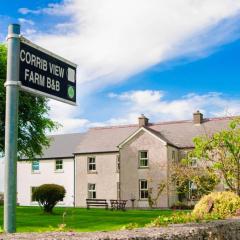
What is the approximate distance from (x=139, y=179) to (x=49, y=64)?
45820 millimetres

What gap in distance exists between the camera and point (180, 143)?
5153cm

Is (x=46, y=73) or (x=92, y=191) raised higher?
(x=46, y=73)

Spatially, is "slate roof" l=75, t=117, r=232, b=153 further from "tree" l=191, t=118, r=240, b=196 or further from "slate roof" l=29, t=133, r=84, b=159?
"tree" l=191, t=118, r=240, b=196

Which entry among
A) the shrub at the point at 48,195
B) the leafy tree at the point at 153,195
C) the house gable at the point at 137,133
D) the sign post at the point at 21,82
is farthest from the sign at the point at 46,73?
the house gable at the point at 137,133

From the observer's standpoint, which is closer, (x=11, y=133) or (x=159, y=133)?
(x=11, y=133)

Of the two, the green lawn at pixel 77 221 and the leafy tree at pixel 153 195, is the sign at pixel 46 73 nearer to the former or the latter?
the green lawn at pixel 77 221

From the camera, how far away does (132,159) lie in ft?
169

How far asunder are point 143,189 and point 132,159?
323cm

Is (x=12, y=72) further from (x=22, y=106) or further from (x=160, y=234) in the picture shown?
(x=22, y=106)

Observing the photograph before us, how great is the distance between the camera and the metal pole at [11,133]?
525 centimetres

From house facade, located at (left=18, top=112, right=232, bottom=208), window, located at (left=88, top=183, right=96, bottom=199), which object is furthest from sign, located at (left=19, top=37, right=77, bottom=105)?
window, located at (left=88, top=183, right=96, bottom=199)

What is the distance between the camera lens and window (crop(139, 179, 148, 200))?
50469mm

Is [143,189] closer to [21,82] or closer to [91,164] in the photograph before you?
[91,164]

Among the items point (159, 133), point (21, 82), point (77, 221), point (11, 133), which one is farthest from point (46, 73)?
point (159, 133)
